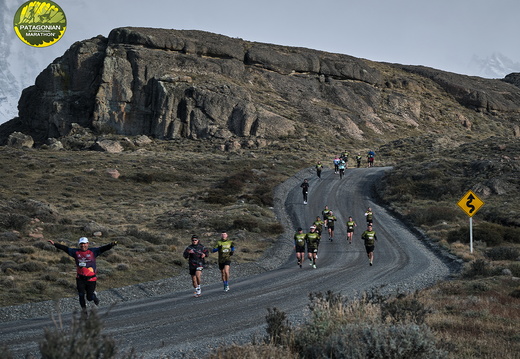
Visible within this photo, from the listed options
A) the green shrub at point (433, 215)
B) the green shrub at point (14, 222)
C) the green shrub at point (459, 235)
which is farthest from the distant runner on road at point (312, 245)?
the green shrub at point (14, 222)

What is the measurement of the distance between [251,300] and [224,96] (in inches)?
2493

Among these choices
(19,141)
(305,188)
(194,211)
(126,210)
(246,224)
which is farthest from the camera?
(19,141)

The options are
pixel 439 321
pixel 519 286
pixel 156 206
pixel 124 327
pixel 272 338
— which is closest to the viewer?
pixel 272 338

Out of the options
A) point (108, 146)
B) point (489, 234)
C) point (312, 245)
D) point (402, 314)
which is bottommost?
point (489, 234)

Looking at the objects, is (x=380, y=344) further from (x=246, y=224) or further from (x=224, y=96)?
(x=224, y=96)

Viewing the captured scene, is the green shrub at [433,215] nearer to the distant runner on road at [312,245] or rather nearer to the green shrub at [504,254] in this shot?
the green shrub at [504,254]

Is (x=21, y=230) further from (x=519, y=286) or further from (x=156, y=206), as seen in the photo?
(x=519, y=286)

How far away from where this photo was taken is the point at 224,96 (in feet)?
245

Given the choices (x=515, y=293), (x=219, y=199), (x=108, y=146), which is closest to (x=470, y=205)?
(x=515, y=293)

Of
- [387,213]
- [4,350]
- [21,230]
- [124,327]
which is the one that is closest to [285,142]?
[387,213]

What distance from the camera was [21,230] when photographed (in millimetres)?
23234

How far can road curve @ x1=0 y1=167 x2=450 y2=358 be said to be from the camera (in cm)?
944

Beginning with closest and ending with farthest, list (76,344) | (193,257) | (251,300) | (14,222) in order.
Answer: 1. (76,344)
2. (251,300)
3. (193,257)
4. (14,222)

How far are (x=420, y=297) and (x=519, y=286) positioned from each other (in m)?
3.83
